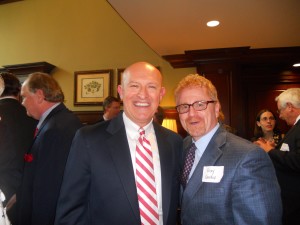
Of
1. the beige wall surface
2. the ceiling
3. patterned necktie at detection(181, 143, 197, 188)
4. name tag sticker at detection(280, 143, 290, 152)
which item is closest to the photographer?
patterned necktie at detection(181, 143, 197, 188)

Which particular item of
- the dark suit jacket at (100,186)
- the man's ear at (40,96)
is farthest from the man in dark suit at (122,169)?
the man's ear at (40,96)

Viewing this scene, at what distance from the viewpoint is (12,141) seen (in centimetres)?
216

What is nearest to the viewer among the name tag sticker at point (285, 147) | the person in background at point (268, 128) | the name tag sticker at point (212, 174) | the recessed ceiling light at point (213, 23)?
the name tag sticker at point (212, 174)

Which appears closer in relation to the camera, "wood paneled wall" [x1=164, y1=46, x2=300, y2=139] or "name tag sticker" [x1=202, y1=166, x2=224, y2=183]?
"name tag sticker" [x1=202, y1=166, x2=224, y2=183]

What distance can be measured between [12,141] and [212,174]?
5.39 ft

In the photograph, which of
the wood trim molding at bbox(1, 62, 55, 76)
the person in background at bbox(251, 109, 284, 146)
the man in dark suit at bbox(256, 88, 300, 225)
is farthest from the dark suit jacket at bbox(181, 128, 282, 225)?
the wood trim molding at bbox(1, 62, 55, 76)

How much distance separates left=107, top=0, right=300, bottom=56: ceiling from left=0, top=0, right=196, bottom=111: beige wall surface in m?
0.99

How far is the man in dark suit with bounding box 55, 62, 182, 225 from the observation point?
1404 mm

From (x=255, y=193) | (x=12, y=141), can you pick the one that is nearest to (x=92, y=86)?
(x=12, y=141)

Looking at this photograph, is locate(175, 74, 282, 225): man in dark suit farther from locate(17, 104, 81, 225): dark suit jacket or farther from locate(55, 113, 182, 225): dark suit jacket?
locate(17, 104, 81, 225): dark suit jacket

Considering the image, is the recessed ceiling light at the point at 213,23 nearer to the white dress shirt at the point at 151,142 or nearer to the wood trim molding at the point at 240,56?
the wood trim molding at the point at 240,56

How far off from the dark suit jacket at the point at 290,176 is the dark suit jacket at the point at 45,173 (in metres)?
1.98

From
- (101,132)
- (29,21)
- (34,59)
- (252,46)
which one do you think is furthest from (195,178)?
(29,21)

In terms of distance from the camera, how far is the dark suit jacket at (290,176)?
8.36 feet
